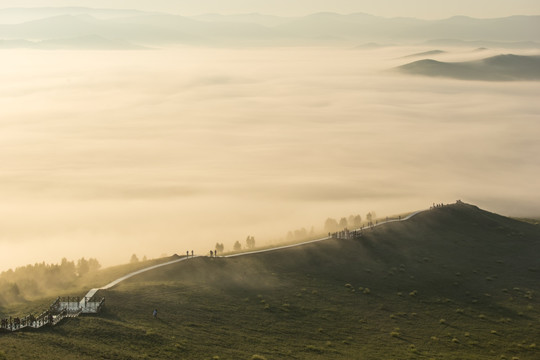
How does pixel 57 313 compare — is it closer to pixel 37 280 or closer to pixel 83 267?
pixel 37 280

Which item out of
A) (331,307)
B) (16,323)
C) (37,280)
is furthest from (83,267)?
(16,323)

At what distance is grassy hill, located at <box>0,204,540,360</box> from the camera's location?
99.4 meters

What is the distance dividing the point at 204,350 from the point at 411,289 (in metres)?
57.5

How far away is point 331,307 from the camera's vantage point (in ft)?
417

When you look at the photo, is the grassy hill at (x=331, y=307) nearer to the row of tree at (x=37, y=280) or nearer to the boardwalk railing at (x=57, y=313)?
the boardwalk railing at (x=57, y=313)

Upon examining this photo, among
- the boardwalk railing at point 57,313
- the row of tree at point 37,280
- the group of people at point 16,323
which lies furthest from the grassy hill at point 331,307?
the row of tree at point 37,280

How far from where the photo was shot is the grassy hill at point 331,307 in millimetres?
99375

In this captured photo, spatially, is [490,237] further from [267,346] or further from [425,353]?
[267,346]

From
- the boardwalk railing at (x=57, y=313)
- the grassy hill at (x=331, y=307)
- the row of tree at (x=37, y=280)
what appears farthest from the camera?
the row of tree at (x=37, y=280)

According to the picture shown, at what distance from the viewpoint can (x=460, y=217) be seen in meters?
193

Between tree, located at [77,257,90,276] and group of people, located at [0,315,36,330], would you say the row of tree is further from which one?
group of people, located at [0,315,36,330]

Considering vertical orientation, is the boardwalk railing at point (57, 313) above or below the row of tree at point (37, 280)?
below

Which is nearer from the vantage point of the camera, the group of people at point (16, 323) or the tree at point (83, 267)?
the group of people at point (16, 323)

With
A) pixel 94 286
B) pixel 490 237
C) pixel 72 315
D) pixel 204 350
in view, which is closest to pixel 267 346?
pixel 204 350
